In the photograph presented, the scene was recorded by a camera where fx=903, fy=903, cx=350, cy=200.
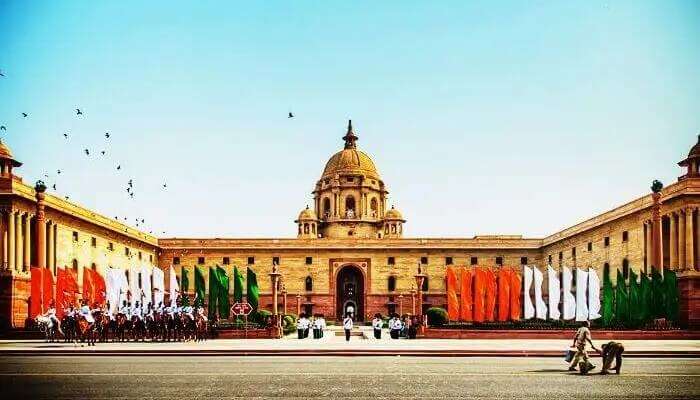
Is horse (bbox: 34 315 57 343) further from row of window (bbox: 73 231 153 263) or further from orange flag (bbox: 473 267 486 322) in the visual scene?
row of window (bbox: 73 231 153 263)

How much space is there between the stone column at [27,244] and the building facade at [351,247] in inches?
3.4

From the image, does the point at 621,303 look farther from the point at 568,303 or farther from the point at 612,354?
the point at 612,354

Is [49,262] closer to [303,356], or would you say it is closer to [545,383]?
[303,356]

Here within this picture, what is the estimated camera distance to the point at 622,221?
214 feet

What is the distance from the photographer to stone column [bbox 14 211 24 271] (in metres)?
55.3

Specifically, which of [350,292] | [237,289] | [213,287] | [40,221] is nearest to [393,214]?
[350,292]

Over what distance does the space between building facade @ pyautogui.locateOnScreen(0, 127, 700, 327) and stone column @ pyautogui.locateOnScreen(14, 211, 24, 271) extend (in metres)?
0.06

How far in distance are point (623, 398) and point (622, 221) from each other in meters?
51.1

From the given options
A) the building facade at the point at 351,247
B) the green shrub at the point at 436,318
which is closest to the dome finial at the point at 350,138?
the building facade at the point at 351,247

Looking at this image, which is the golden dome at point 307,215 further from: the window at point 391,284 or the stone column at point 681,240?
the stone column at point 681,240

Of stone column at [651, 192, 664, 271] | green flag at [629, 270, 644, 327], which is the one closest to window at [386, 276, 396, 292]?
stone column at [651, 192, 664, 271]

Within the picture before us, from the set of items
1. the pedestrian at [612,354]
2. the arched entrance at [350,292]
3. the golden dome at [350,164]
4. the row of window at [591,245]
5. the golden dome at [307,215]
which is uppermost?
the golden dome at [350,164]

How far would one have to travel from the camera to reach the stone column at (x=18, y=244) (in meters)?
55.3

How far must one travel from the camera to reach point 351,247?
86875 millimetres
